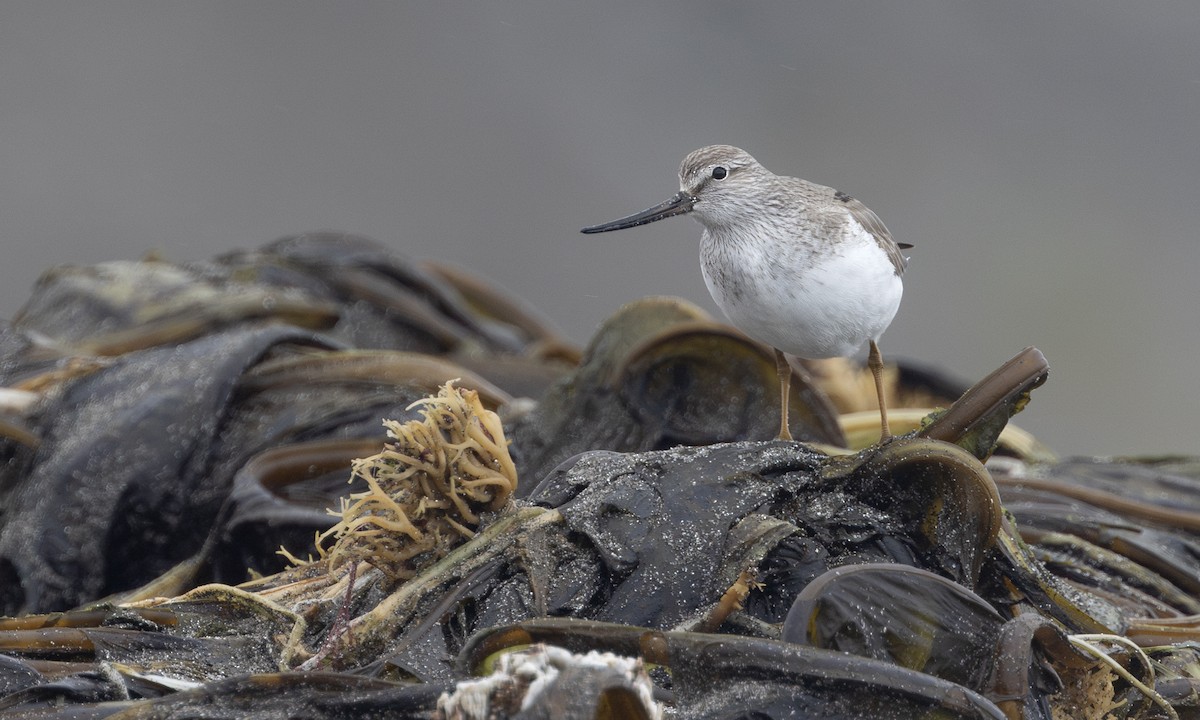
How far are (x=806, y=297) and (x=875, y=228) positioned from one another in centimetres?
38

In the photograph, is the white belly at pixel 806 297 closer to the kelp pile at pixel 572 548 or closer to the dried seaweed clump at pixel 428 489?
the kelp pile at pixel 572 548

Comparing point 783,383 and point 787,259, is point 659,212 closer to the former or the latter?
point 787,259

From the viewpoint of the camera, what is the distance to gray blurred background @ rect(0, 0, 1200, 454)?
9.60 metres

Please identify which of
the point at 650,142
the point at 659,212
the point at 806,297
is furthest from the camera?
the point at 650,142

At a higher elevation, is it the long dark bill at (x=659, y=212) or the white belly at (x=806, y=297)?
the long dark bill at (x=659, y=212)

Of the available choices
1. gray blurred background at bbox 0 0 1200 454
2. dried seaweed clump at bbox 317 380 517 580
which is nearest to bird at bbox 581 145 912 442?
dried seaweed clump at bbox 317 380 517 580

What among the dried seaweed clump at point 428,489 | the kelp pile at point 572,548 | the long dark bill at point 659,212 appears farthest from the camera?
the long dark bill at point 659,212

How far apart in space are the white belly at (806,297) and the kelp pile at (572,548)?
13.2 inches

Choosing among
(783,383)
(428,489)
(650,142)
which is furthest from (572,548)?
(650,142)

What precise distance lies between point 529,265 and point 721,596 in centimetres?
774

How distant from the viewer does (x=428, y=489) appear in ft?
6.75

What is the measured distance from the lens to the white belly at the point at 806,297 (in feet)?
8.36

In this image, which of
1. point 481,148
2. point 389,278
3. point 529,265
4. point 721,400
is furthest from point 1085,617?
point 481,148

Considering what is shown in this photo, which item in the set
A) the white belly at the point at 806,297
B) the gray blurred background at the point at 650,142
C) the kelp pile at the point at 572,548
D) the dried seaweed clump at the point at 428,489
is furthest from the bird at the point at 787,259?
the gray blurred background at the point at 650,142
